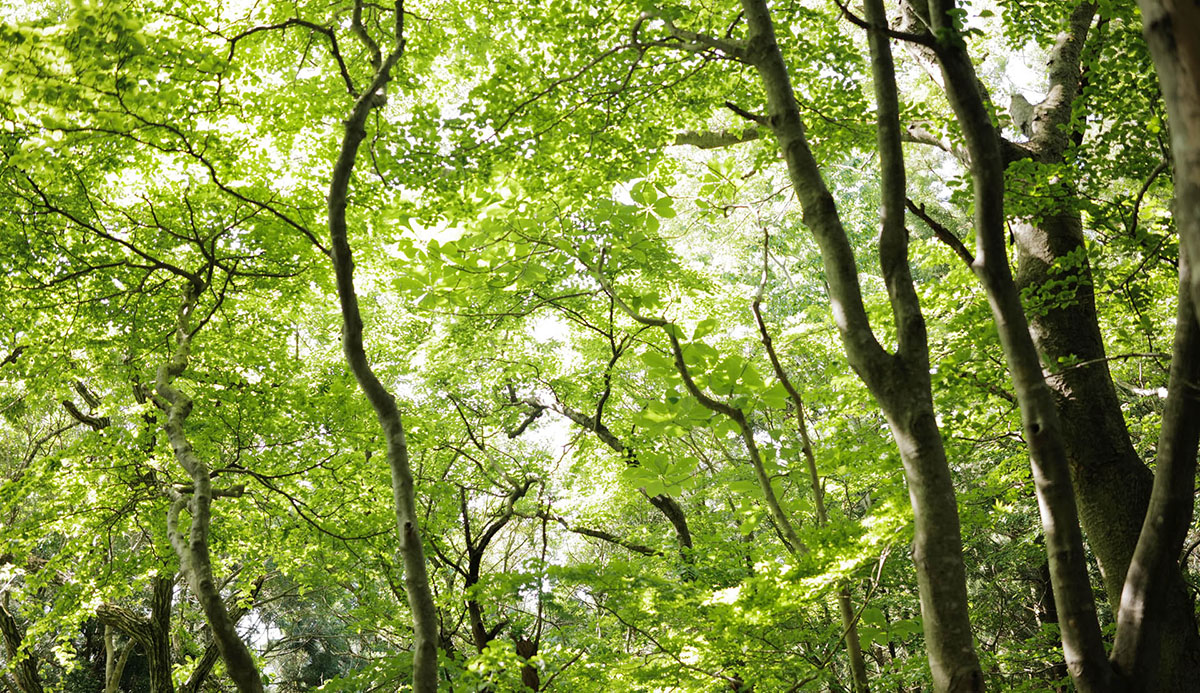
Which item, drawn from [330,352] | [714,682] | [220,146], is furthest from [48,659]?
[714,682]

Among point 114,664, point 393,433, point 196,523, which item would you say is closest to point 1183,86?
point 393,433

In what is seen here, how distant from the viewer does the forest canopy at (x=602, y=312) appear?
201 centimetres

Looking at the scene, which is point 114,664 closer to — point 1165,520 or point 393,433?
point 393,433

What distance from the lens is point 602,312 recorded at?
28.2 ft

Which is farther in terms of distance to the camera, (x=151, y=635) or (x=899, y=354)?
(x=151, y=635)

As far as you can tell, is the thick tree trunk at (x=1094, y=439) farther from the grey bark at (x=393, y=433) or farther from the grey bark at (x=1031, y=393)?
the grey bark at (x=393, y=433)

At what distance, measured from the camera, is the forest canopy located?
2.01m

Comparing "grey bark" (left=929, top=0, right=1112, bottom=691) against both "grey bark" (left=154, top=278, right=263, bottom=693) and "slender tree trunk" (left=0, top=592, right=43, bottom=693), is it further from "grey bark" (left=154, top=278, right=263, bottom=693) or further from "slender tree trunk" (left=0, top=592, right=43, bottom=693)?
"slender tree trunk" (left=0, top=592, right=43, bottom=693)

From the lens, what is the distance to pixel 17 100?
3.85 metres

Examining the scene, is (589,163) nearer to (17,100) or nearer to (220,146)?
(220,146)

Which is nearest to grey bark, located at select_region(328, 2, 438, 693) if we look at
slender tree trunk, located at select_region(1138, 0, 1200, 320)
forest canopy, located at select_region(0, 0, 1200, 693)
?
forest canopy, located at select_region(0, 0, 1200, 693)

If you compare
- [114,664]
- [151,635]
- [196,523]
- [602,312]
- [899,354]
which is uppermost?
[602,312]

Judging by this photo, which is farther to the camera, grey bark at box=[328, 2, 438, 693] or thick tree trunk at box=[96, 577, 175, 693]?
thick tree trunk at box=[96, 577, 175, 693]

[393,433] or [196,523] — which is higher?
[196,523]
